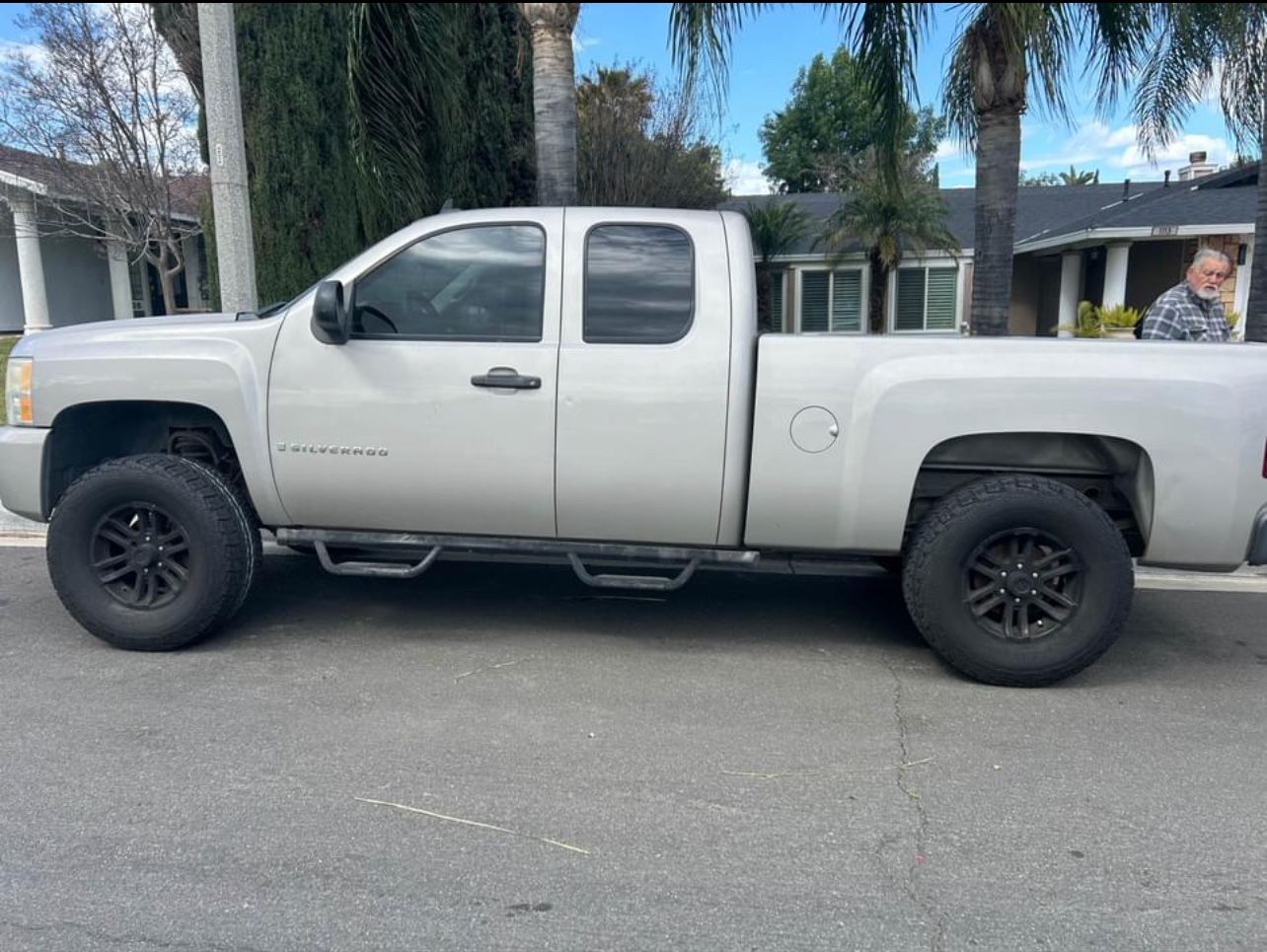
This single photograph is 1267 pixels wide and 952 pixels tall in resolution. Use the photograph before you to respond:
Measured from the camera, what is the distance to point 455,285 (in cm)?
482

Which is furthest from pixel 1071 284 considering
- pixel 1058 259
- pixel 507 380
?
pixel 507 380

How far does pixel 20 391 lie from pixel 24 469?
0.39 metres

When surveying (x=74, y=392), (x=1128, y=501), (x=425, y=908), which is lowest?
(x=425, y=908)

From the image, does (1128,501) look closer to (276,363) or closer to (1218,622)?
(1218,622)

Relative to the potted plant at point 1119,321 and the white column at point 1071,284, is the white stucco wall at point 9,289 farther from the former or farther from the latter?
the white column at point 1071,284

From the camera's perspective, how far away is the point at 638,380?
457cm

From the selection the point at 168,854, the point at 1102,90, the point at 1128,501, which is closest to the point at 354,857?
the point at 168,854

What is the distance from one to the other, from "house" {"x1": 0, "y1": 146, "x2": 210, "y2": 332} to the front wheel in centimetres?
1351

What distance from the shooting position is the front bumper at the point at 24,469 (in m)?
Answer: 4.96

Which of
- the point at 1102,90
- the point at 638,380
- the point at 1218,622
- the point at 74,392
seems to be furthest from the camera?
the point at 1102,90

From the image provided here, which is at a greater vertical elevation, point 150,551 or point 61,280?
→ point 61,280

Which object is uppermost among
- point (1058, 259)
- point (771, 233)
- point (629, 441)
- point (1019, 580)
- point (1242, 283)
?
point (771, 233)

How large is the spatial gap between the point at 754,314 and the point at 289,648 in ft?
9.19

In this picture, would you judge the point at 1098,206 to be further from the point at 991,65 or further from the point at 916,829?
the point at 916,829
